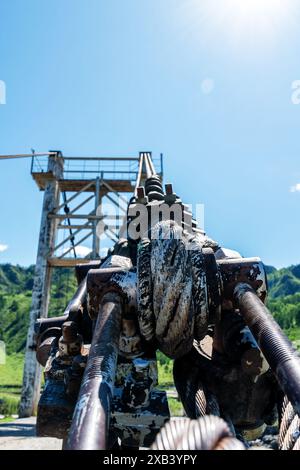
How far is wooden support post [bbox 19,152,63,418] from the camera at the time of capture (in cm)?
819

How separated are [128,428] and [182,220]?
2.76 ft

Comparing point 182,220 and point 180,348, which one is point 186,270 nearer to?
point 180,348

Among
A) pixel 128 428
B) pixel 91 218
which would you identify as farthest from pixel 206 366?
pixel 91 218

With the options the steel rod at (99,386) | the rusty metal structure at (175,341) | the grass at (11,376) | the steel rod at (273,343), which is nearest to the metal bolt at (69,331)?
the rusty metal structure at (175,341)

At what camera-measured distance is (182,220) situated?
1721mm

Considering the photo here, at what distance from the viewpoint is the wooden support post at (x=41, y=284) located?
8188 millimetres

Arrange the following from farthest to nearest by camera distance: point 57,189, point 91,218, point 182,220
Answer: point 57,189, point 91,218, point 182,220

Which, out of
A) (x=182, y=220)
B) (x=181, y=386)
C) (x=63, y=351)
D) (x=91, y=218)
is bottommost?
(x=181, y=386)

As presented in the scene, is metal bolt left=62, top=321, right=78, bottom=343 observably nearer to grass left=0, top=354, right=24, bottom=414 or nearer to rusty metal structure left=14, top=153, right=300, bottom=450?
rusty metal structure left=14, top=153, right=300, bottom=450

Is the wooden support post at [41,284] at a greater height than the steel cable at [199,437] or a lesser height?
greater

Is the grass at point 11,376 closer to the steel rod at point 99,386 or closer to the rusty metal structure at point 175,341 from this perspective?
the rusty metal structure at point 175,341

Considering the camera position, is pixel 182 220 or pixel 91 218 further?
pixel 91 218

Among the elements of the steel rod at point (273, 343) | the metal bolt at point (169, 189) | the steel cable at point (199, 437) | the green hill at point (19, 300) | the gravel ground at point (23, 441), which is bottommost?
the gravel ground at point (23, 441)

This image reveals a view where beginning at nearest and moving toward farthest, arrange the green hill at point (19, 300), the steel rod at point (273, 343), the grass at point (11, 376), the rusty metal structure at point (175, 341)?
the steel rod at point (273, 343), the rusty metal structure at point (175, 341), the grass at point (11, 376), the green hill at point (19, 300)
